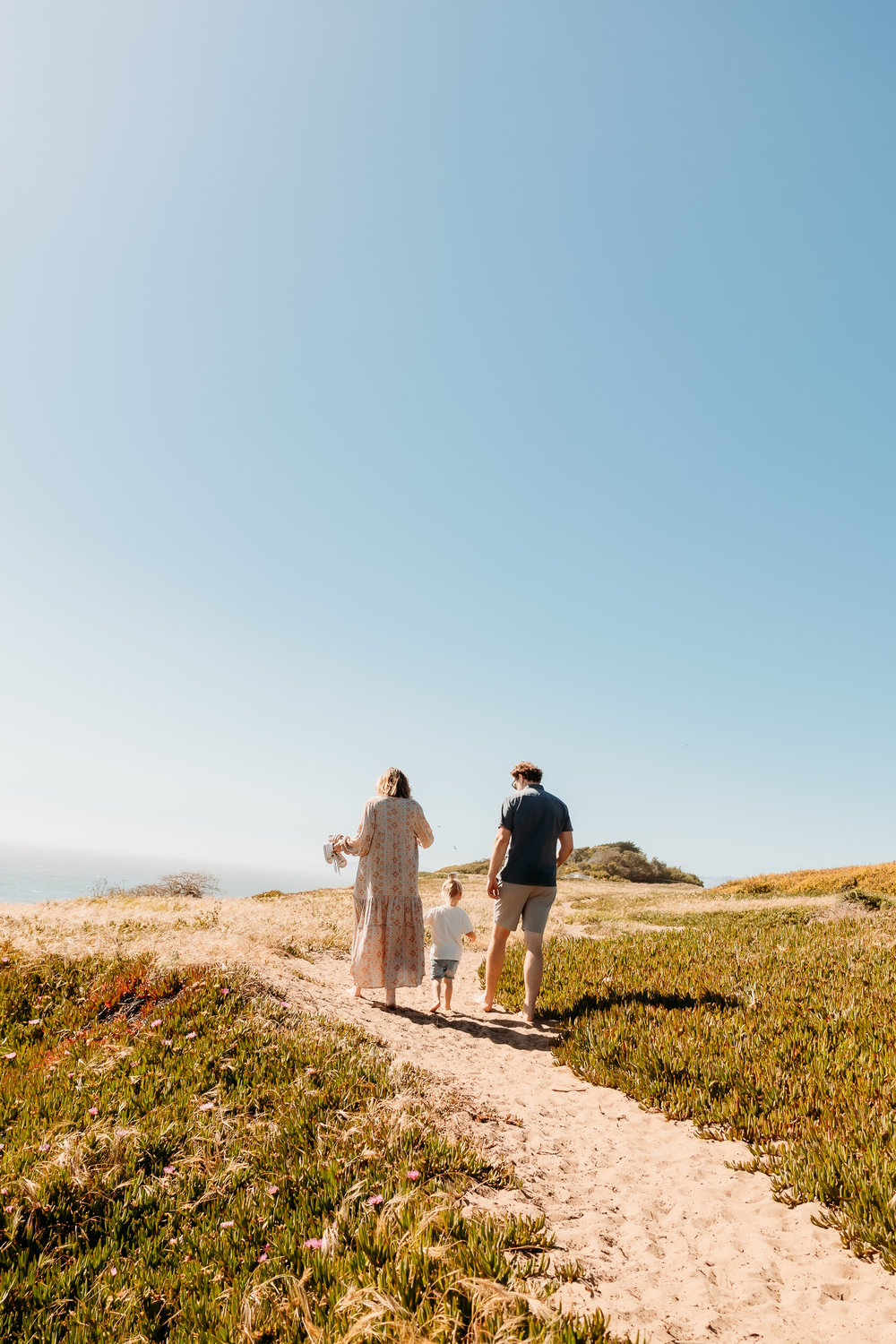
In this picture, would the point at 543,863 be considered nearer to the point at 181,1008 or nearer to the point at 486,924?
the point at 181,1008

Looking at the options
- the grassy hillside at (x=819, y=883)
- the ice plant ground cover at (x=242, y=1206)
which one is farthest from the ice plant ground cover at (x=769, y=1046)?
the grassy hillside at (x=819, y=883)

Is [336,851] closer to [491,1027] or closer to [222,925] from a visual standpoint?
[491,1027]

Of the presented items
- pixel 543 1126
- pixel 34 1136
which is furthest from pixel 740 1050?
pixel 34 1136

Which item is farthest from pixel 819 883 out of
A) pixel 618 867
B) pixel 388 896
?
pixel 388 896

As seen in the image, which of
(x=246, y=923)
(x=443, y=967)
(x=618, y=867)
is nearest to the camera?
(x=443, y=967)

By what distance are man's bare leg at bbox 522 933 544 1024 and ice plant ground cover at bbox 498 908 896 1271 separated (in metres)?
0.40

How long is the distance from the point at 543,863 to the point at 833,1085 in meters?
3.43

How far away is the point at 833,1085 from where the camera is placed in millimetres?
5176

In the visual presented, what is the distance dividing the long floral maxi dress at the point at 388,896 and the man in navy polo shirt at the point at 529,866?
3.22 ft

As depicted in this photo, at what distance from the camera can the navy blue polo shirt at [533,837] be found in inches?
312

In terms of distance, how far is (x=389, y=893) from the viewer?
→ 27.3 ft

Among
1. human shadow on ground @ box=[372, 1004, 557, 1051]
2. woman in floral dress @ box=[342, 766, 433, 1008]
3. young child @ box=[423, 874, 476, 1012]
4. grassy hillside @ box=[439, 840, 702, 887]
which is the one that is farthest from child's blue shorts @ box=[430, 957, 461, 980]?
grassy hillside @ box=[439, 840, 702, 887]

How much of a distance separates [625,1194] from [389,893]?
450 cm

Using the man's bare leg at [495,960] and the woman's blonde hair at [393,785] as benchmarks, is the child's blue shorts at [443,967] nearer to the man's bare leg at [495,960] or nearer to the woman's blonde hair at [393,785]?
the man's bare leg at [495,960]
